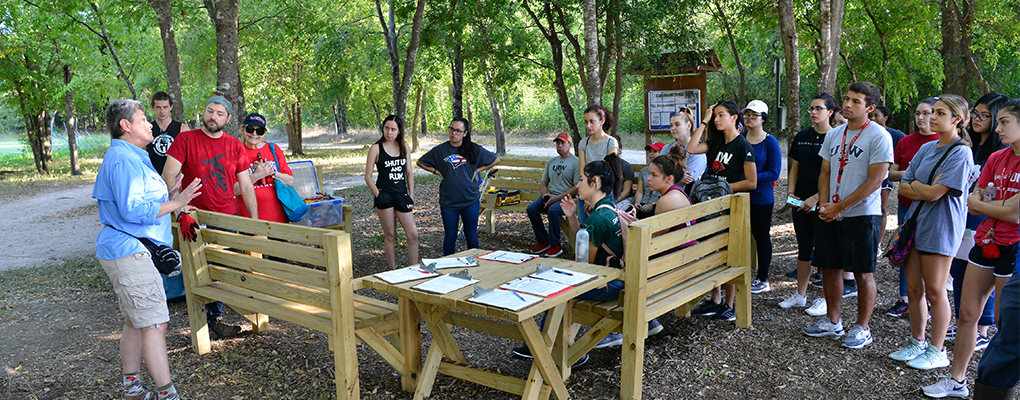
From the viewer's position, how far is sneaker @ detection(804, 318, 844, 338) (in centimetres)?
456

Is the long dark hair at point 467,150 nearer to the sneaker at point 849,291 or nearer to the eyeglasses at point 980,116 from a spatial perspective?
the sneaker at point 849,291

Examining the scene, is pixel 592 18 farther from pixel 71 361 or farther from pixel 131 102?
pixel 71 361

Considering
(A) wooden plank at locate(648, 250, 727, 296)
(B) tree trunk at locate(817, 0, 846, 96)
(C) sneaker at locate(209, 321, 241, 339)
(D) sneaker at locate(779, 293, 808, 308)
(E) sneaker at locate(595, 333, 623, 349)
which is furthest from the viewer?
(B) tree trunk at locate(817, 0, 846, 96)

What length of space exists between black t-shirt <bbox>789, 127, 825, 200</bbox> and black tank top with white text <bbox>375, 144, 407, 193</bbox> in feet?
11.9

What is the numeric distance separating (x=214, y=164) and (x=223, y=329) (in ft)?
4.17

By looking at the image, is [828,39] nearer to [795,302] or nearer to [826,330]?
[795,302]

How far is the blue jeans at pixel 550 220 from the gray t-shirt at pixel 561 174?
0.56 ft

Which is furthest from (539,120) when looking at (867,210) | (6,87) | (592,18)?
(867,210)

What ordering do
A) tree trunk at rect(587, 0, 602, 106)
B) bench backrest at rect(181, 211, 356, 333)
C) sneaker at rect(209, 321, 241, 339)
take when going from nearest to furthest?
1. bench backrest at rect(181, 211, 356, 333)
2. sneaker at rect(209, 321, 241, 339)
3. tree trunk at rect(587, 0, 602, 106)

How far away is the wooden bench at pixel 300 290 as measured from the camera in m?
3.46

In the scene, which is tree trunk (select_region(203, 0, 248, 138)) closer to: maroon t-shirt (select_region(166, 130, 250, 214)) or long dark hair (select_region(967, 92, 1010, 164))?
maroon t-shirt (select_region(166, 130, 250, 214))

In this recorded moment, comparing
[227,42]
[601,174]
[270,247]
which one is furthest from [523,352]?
[227,42]

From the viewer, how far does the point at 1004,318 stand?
2.41 m

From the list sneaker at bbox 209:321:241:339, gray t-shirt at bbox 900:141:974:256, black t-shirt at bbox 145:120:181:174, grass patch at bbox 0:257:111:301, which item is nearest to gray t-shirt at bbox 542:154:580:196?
gray t-shirt at bbox 900:141:974:256
